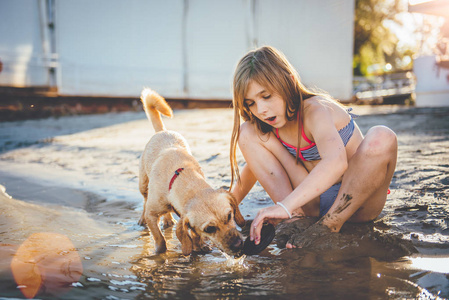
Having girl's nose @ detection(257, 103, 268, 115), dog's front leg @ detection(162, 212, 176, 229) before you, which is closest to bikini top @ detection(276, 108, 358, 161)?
girl's nose @ detection(257, 103, 268, 115)

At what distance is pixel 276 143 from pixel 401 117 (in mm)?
7251

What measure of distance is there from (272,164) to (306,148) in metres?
0.30

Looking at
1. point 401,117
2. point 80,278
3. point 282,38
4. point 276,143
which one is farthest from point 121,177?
point 282,38

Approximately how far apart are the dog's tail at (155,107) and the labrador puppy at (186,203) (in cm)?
44

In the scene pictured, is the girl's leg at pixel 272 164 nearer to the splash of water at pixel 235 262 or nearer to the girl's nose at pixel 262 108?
the girl's nose at pixel 262 108

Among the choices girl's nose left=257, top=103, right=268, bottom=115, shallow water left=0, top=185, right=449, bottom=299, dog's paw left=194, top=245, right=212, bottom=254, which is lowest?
dog's paw left=194, top=245, right=212, bottom=254

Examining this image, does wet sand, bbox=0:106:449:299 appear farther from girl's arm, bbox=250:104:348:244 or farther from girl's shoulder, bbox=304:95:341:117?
girl's shoulder, bbox=304:95:341:117

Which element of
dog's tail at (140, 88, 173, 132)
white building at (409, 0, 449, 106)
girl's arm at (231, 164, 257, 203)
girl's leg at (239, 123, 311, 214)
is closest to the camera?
girl's leg at (239, 123, 311, 214)

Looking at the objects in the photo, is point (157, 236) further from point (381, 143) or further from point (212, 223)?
point (381, 143)

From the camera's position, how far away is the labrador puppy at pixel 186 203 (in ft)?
9.70

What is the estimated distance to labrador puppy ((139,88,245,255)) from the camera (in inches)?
116

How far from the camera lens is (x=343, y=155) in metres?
2.81

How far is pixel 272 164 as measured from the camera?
11.1ft

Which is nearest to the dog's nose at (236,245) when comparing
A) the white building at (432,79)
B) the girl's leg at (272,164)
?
the girl's leg at (272,164)
